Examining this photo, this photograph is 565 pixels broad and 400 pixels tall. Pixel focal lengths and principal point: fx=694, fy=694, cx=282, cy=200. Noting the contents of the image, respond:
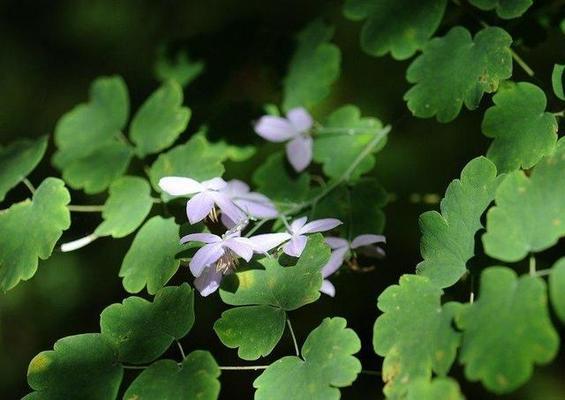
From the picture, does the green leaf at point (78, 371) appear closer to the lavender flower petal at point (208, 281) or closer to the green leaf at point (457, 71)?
the lavender flower petal at point (208, 281)

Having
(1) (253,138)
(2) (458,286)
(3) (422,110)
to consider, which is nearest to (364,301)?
(2) (458,286)

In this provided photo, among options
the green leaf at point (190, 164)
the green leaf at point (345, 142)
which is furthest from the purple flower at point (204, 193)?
the green leaf at point (345, 142)

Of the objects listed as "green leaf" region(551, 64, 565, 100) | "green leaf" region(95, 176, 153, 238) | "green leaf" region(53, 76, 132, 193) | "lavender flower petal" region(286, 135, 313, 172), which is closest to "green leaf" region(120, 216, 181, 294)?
"green leaf" region(95, 176, 153, 238)

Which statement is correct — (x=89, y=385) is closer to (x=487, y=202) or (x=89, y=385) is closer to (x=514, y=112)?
(x=487, y=202)

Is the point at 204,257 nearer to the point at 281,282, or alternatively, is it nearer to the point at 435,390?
the point at 281,282

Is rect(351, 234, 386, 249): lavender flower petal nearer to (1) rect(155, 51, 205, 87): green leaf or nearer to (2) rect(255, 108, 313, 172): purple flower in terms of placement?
(2) rect(255, 108, 313, 172): purple flower
